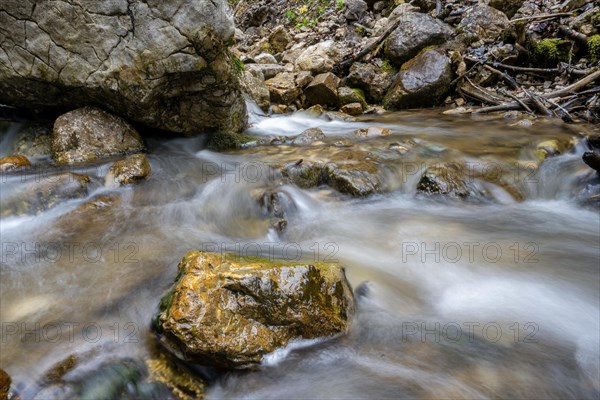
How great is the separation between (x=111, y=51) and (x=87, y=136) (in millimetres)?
1231

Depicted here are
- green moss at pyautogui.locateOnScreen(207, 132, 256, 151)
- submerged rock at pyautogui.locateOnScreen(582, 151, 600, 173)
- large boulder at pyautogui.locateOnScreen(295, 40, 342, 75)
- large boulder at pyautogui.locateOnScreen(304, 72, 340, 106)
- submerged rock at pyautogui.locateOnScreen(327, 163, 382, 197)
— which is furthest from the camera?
large boulder at pyautogui.locateOnScreen(295, 40, 342, 75)

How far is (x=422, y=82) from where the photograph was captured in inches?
336

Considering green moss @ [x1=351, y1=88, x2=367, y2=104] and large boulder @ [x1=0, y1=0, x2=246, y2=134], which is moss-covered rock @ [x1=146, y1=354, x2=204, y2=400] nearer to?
large boulder @ [x1=0, y1=0, x2=246, y2=134]

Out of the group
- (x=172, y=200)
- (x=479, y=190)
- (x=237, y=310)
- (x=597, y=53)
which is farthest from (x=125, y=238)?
(x=597, y=53)

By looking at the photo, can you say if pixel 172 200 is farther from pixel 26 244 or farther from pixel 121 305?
pixel 121 305

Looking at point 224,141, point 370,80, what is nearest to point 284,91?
point 370,80

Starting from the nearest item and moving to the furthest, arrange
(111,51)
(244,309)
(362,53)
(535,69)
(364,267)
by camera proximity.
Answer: (244,309) → (364,267) → (111,51) → (535,69) → (362,53)

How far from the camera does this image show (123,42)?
14.6 feet

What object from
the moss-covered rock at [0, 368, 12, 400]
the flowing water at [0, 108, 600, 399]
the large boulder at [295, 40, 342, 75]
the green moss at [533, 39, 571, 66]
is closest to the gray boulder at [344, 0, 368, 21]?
the large boulder at [295, 40, 342, 75]

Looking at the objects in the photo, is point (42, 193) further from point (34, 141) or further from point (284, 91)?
A: point (284, 91)

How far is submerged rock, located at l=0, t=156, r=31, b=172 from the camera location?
4.60 m

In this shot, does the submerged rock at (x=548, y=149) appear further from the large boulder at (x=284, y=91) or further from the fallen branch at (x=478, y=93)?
the large boulder at (x=284, y=91)

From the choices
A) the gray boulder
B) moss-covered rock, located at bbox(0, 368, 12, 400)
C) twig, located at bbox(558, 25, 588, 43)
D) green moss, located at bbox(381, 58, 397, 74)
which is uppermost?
the gray boulder

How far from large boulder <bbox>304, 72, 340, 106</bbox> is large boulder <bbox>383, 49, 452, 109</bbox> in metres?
1.35
